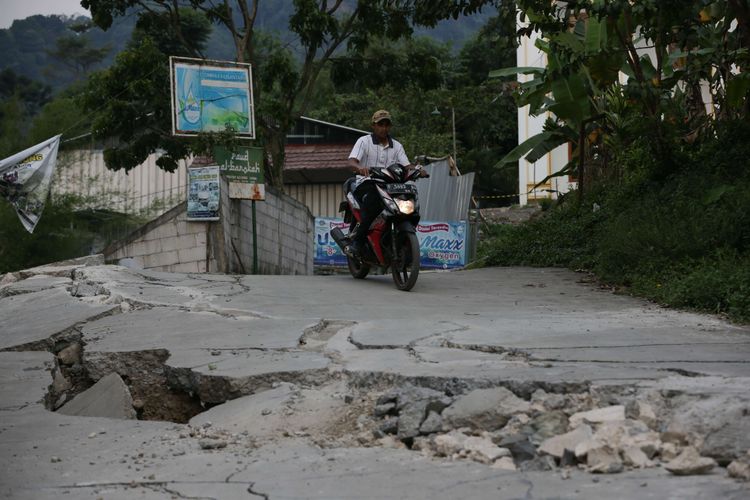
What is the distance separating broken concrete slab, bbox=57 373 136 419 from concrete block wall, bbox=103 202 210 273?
10895 millimetres

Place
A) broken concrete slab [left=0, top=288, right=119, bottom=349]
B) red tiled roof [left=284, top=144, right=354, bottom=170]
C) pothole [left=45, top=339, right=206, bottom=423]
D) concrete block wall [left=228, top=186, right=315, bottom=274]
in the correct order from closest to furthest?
pothole [left=45, top=339, right=206, bottom=423] < broken concrete slab [left=0, top=288, right=119, bottom=349] < concrete block wall [left=228, top=186, right=315, bottom=274] < red tiled roof [left=284, top=144, right=354, bottom=170]

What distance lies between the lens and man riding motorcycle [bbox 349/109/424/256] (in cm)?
937

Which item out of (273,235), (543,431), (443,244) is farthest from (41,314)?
(443,244)

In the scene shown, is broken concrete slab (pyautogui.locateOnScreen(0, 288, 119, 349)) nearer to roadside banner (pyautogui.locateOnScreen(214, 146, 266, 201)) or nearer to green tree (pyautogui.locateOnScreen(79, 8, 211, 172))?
roadside banner (pyautogui.locateOnScreen(214, 146, 266, 201))

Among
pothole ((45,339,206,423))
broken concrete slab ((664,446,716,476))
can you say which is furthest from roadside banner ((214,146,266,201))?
broken concrete slab ((664,446,716,476))

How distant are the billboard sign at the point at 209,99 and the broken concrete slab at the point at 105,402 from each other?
1264 cm

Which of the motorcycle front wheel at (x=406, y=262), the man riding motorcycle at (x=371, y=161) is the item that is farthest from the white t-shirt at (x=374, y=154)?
the motorcycle front wheel at (x=406, y=262)

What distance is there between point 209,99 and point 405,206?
10014 millimetres

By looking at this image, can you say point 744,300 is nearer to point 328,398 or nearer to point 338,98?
point 328,398

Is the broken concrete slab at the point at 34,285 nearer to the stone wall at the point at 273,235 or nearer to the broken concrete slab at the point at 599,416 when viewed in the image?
the stone wall at the point at 273,235

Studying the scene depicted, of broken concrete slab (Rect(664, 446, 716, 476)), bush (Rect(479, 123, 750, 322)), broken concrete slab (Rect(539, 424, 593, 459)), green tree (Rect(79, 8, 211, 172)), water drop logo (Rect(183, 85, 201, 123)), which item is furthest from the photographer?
green tree (Rect(79, 8, 211, 172))

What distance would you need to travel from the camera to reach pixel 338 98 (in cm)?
3925

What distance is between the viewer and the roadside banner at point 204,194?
16141mm

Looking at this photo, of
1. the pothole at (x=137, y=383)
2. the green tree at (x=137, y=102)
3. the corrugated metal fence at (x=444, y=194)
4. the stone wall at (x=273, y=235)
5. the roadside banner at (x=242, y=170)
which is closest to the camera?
the pothole at (x=137, y=383)
